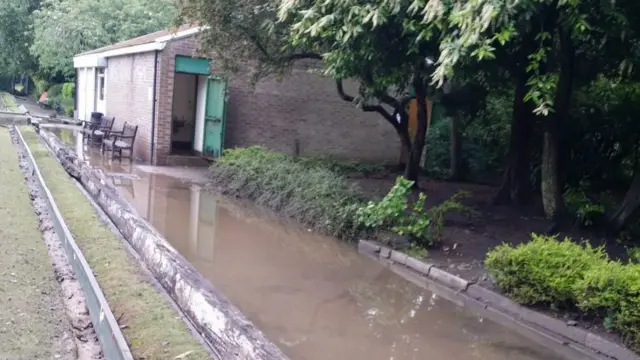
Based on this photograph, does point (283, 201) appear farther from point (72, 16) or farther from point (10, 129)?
point (72, 16)

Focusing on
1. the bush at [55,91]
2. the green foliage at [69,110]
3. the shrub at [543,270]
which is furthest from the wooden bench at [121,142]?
the bush at [55,91]

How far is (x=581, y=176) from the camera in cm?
1313

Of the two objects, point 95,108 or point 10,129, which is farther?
point 95,108

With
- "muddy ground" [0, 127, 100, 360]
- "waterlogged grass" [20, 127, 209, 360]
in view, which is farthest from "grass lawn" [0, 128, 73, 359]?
"waterlogged grass" [20, 127, 209, 360]

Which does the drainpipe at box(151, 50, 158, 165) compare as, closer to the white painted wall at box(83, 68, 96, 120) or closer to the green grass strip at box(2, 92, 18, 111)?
the white painted wall at box(83, 68, 96, 120)

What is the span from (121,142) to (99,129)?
300cm

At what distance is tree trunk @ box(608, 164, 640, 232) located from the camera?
9.23 metres

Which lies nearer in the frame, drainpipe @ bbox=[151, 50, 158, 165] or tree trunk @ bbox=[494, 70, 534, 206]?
tree trunk @ bbox=[494, 70, 534, 206]

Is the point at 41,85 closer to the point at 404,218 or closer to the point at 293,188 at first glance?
the point at 293,188

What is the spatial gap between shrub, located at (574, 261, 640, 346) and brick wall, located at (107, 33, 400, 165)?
12.0 meters

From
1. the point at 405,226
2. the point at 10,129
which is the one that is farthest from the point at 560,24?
the point at 10,129

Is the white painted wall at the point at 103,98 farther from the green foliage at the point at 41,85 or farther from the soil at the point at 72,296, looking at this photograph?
the green foliage at the point at 41,85

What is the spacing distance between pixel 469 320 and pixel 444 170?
11022 millimetres

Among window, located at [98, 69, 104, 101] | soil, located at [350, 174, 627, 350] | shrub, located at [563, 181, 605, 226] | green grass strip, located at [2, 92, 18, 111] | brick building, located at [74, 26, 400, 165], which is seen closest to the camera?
soil, located at [350, 174, 627, 350]
